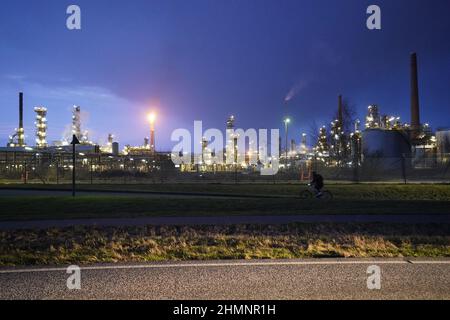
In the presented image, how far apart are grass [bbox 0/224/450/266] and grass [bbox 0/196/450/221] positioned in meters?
2.98

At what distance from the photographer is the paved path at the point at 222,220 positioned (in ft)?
42.0

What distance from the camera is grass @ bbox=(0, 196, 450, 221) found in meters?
15.1

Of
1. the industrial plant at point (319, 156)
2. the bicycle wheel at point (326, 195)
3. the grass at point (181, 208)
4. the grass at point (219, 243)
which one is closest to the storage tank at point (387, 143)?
the industrial plant at point (319, 156)

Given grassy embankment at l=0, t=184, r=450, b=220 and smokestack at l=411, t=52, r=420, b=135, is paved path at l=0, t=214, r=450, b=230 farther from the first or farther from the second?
smokestack at l=411, t=52, r=420, b=135

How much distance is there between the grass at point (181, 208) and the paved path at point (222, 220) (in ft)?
2.98

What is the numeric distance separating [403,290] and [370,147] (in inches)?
2227

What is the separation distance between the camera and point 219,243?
9.87 metres

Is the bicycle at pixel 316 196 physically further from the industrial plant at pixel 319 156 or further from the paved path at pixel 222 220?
the industrial plant at pixel 319 156

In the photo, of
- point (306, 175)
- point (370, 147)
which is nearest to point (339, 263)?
point (306, 175)

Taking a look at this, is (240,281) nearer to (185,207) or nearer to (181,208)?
(181,208)

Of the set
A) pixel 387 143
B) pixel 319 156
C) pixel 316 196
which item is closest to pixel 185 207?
pixel 316 196

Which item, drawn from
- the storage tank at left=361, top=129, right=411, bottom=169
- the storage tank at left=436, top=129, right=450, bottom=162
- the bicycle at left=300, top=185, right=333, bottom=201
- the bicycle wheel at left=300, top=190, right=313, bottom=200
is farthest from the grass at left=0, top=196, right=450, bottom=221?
the storage tank at left=436, top=129, right=450, bottom=162
